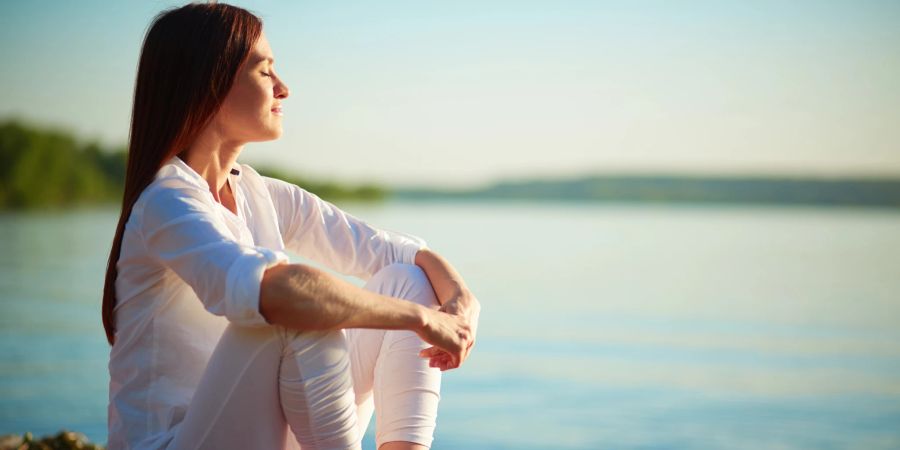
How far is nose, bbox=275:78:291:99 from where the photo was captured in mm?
1850

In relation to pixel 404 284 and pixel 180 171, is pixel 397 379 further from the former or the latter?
pixel 180 171

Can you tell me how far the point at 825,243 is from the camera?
17734 millimetres

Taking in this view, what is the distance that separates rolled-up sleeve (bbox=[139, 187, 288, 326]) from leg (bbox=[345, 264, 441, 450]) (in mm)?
429

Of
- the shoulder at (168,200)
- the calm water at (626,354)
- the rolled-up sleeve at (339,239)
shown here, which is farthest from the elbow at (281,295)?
the calm water at (626,354)

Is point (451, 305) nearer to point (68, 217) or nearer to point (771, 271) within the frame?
point (771, 271)

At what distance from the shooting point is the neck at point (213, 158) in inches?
68.5

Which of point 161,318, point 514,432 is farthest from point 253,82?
point 514,432

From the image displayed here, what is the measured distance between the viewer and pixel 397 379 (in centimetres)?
188

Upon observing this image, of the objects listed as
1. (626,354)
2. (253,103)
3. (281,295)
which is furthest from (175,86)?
(626,354)

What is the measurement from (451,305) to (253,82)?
0.61 metres

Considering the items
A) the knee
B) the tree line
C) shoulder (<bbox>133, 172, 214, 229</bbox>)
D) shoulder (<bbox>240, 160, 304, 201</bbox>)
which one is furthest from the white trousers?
the tree line

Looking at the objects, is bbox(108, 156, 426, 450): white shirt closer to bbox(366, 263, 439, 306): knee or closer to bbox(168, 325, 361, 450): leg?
bbox(168, 325, 361, 450): leg

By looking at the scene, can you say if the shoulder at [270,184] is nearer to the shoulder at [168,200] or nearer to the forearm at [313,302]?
the shoulder at [168,200]

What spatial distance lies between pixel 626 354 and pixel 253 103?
491cm
